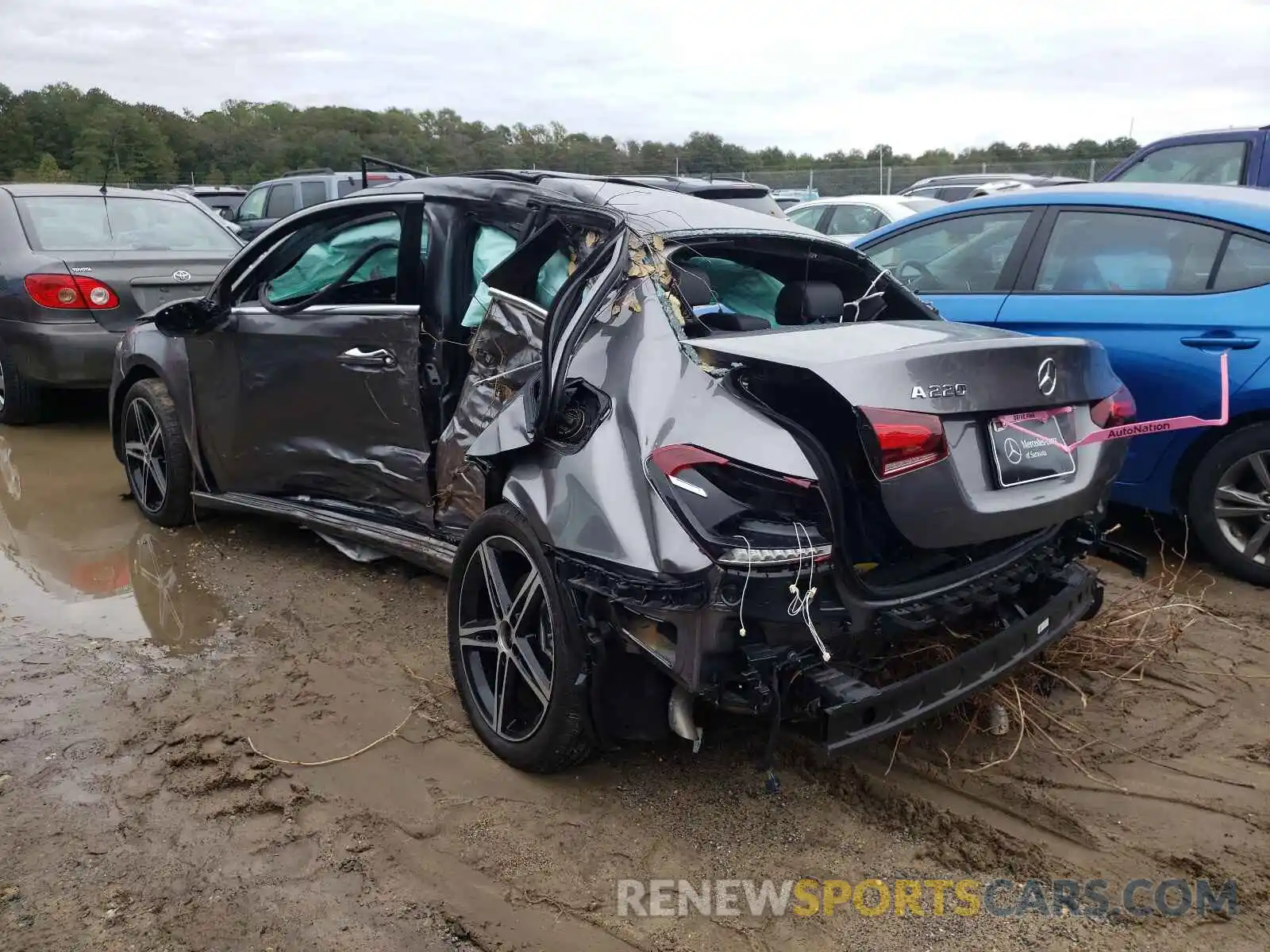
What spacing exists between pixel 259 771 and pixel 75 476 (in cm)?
420

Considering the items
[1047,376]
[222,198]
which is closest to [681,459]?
[1047,376]

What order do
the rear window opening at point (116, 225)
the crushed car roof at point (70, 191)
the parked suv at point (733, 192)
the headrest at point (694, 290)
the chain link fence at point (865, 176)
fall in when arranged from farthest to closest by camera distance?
the chain link fence at point (865, 176) < the crushed car roof at point (70, 191) < the rear window opening at point (116, 225) < the parked suv at point (733, 192) < the headrest at point (694, 290)

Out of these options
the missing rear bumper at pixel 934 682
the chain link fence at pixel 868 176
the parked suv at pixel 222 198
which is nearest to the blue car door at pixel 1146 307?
the missing rear bumper at pixel 934 682

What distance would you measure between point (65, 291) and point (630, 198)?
5405 mm

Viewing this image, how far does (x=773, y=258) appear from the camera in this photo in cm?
347

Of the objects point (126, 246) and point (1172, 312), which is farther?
point (126, 246)

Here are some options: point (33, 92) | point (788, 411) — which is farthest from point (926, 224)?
point (33, 92)

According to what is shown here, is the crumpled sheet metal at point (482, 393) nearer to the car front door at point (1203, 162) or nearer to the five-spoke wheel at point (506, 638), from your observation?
the five-spoke wheel at point (506, 638)

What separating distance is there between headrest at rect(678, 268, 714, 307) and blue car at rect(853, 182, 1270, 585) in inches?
94.7

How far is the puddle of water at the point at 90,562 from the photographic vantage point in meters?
4.25

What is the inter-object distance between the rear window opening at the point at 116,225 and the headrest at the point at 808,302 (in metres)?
5.65

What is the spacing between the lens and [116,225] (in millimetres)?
7617

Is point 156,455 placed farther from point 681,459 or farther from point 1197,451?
point 1197,451

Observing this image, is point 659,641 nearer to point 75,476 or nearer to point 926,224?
point 926,224
